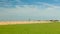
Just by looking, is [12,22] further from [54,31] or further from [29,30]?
[54,31]

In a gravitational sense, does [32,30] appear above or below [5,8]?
below

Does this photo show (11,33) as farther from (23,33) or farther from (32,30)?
(32,30)

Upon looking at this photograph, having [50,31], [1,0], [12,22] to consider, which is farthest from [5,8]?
[50,31]

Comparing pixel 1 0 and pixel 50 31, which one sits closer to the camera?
pixel 50 31

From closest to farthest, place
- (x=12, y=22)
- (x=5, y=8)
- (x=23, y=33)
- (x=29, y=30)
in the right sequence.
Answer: (x=23, y=33)
(x=29, y=30)
(x=5, y=8)
(x=12, y=22)

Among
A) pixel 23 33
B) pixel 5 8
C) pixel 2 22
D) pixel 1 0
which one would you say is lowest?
pixel 23 33

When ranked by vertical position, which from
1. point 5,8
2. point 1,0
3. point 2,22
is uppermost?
point 1,0

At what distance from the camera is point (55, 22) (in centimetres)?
436

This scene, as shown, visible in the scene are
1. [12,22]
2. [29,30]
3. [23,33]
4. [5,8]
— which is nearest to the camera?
[23,33]

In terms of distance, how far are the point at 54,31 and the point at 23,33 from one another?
834 mm

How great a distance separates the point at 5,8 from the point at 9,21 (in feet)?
1.40

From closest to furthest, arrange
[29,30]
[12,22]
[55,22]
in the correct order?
[29,30]
[12,22]
[55,22]

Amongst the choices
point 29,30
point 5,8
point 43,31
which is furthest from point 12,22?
point 43,31

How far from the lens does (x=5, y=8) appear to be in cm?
358
